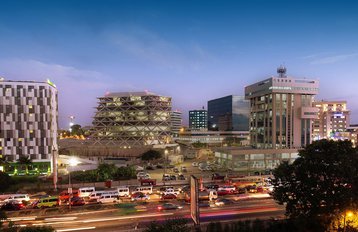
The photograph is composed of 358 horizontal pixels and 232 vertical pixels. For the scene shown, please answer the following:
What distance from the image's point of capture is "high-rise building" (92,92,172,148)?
11525cm

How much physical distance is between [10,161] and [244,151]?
5783cm

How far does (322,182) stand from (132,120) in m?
99.3

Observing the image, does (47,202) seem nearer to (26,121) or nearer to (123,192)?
(123,192)

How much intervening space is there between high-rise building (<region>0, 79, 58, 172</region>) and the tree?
55699 millimetres

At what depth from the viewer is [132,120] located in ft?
389

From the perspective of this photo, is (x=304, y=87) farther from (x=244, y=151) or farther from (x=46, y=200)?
(x=46, y=200)

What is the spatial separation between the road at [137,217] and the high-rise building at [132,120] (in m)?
76.6

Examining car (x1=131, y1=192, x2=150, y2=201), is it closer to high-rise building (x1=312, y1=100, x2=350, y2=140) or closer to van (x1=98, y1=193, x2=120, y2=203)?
van (x1=98, y1=193, x2=120, y2=203)

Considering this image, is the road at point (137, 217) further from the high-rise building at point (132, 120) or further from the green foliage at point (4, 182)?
the high-rise building at point (132, 120)

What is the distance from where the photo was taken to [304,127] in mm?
86438

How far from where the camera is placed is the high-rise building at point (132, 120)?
4537 inches

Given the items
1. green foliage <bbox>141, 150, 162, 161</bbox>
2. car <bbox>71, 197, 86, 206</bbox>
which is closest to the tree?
car <bbox>71, 197, 86, 206</bbox>

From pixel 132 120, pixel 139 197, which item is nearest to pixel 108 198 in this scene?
pixel 139 197

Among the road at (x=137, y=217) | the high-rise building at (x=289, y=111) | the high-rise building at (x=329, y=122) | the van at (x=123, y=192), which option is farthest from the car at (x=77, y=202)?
the high-rise building at (x=329, y=122)
